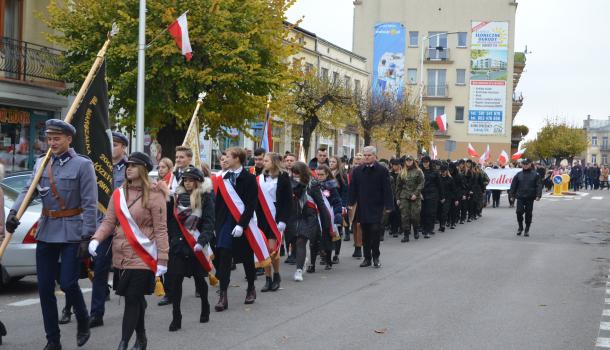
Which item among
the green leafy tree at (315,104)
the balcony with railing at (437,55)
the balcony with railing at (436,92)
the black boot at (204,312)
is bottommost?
the black boot at (204,312)

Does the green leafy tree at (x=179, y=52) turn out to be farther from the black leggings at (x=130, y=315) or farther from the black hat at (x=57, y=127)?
the black leggings at (x=130, y=315)

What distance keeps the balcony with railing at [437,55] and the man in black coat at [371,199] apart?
55380 millimetres

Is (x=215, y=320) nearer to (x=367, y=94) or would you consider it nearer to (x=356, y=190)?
(x=356, y=190)

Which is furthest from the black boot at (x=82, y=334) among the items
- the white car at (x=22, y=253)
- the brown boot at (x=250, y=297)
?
the white car at (x=22, y=253)

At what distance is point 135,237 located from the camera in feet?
21.9

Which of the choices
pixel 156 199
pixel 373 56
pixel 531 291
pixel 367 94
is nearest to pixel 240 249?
pixel 156 199

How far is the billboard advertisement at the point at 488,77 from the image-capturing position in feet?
217

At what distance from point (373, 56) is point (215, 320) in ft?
200

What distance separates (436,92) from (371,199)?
2206 inches

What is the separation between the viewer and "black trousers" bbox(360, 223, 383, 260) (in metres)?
13.4

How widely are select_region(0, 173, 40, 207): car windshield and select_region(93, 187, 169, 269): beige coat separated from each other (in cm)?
419

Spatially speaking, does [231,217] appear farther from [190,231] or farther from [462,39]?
[462,39]

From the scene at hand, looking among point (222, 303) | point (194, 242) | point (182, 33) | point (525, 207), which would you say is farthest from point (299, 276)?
point (525, 207)

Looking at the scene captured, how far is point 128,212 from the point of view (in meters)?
6.77
